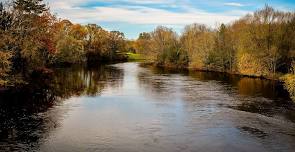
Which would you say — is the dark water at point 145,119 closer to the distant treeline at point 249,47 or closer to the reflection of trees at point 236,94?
the reflection of trees at point 236,94

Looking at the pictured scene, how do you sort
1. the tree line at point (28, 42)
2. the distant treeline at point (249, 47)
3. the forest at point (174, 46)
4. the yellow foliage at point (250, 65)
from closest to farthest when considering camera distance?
the tree line at point (28, 42)
the forest at point (174, 46)
the distant treeline at point (249, 47)
the yellow foliage at point (250, 65)

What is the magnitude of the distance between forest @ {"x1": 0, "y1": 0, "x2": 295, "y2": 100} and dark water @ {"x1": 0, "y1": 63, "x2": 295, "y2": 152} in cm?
418

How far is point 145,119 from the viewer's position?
106ft

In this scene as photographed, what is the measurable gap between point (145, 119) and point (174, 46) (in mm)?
72944

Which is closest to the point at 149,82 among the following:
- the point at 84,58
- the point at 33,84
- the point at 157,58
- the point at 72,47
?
the point at 33,84

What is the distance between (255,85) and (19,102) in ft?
113

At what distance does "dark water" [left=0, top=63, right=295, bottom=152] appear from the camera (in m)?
24.8

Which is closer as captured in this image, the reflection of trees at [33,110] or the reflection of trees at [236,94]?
the reflection of trees at [33,110]

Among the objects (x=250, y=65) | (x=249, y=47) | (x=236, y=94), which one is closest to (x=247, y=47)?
(x=249, y=47)

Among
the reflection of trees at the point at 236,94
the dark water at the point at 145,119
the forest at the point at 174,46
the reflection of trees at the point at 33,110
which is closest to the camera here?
the dark water at the point at 145,119

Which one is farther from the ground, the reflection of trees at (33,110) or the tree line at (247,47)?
the tree line at (247,47)

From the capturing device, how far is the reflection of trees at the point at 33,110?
2508 cm

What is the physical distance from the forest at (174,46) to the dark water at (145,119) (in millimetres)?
4184

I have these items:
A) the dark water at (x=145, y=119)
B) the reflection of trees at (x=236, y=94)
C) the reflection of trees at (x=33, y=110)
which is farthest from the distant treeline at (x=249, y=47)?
the reflection of trees at (x=33, y=110)
